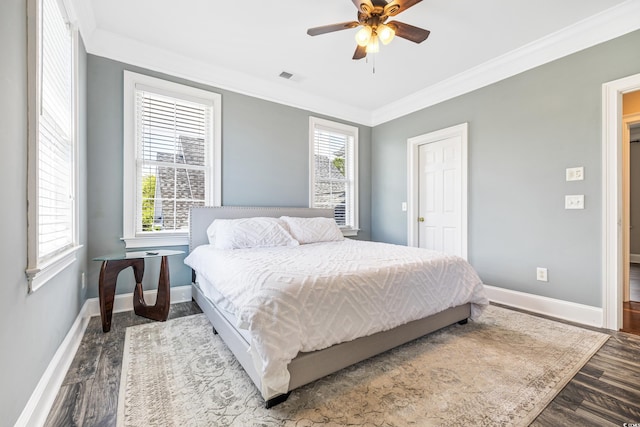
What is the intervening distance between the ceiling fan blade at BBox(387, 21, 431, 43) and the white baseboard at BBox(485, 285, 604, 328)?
2.75 metres


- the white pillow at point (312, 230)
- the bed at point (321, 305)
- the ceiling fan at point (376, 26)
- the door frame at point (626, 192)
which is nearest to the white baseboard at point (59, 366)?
the bed at point (321, 305)

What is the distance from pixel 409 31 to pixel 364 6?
17.0 inches

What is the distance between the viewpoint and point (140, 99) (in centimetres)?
297

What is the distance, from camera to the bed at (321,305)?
1.40 m

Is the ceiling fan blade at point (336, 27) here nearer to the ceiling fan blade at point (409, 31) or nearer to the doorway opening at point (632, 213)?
the ceiling fan blade at point (409, 31)

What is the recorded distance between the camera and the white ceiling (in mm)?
2332

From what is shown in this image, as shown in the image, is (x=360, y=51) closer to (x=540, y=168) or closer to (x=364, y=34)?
(x=364, y=34)

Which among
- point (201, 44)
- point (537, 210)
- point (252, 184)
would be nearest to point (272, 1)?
point (201, 44)

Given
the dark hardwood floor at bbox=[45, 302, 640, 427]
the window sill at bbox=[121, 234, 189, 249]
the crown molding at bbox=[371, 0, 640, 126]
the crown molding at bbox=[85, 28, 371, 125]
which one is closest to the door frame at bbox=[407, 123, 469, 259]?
the crown molding at bbox=[371, 0, 640, 126]

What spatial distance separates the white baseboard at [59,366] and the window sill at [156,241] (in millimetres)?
511

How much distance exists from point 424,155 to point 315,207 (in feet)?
5.96

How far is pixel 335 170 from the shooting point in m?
4.55

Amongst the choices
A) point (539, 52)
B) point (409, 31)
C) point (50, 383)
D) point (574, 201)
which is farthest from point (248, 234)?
point (539, 52)

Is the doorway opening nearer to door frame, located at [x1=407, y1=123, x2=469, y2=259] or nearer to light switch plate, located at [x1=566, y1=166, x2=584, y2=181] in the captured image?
light switch plate, located at [x1=566, y1=166, x2=584, y2=181]
